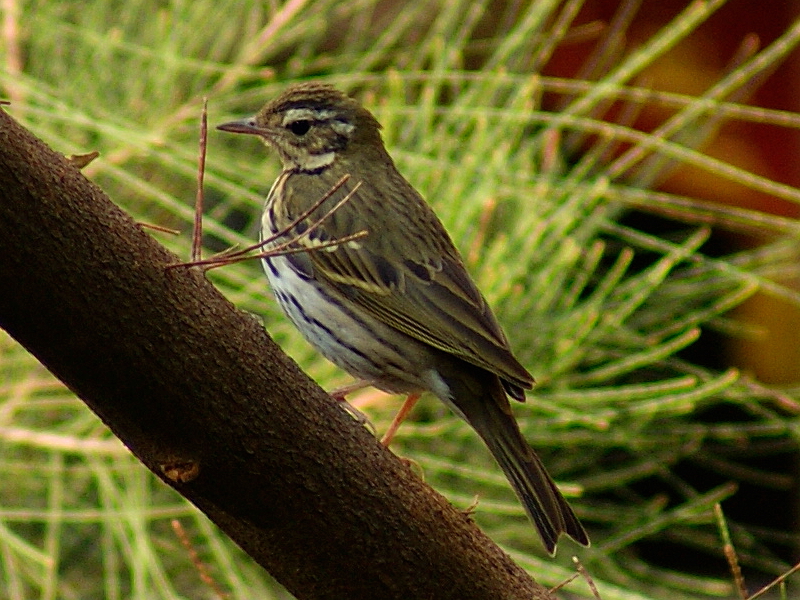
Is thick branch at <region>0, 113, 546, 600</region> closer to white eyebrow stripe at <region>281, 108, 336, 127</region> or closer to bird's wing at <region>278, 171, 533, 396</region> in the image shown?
bird's wing at <region>278, 171, 533, 396</region>

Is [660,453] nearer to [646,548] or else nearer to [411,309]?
[411,309]

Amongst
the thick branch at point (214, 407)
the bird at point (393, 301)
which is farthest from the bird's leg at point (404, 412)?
the thick branch at point (214, 407)

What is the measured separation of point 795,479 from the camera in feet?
13.4

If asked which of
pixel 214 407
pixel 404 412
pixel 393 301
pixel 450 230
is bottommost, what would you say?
pixel 214 407

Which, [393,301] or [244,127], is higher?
[244,127]

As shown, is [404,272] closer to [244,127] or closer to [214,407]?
[244,127]

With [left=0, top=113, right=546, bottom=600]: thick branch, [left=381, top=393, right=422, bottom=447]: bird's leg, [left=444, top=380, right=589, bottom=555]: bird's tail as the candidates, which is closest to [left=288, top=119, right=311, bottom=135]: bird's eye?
[left=381, top=393, right=422, bottom=447]: bird's leg

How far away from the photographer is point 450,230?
223 cm

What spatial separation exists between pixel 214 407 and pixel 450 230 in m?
1.10

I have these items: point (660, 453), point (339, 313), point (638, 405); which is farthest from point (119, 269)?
point (660, 453)

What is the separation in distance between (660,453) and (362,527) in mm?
1503

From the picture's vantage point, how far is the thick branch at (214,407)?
1.10m

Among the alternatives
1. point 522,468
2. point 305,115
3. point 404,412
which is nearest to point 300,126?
point 305,115

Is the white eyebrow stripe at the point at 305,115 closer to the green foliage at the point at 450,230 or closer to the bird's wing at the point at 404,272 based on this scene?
the green foliage at the point at 450,230
